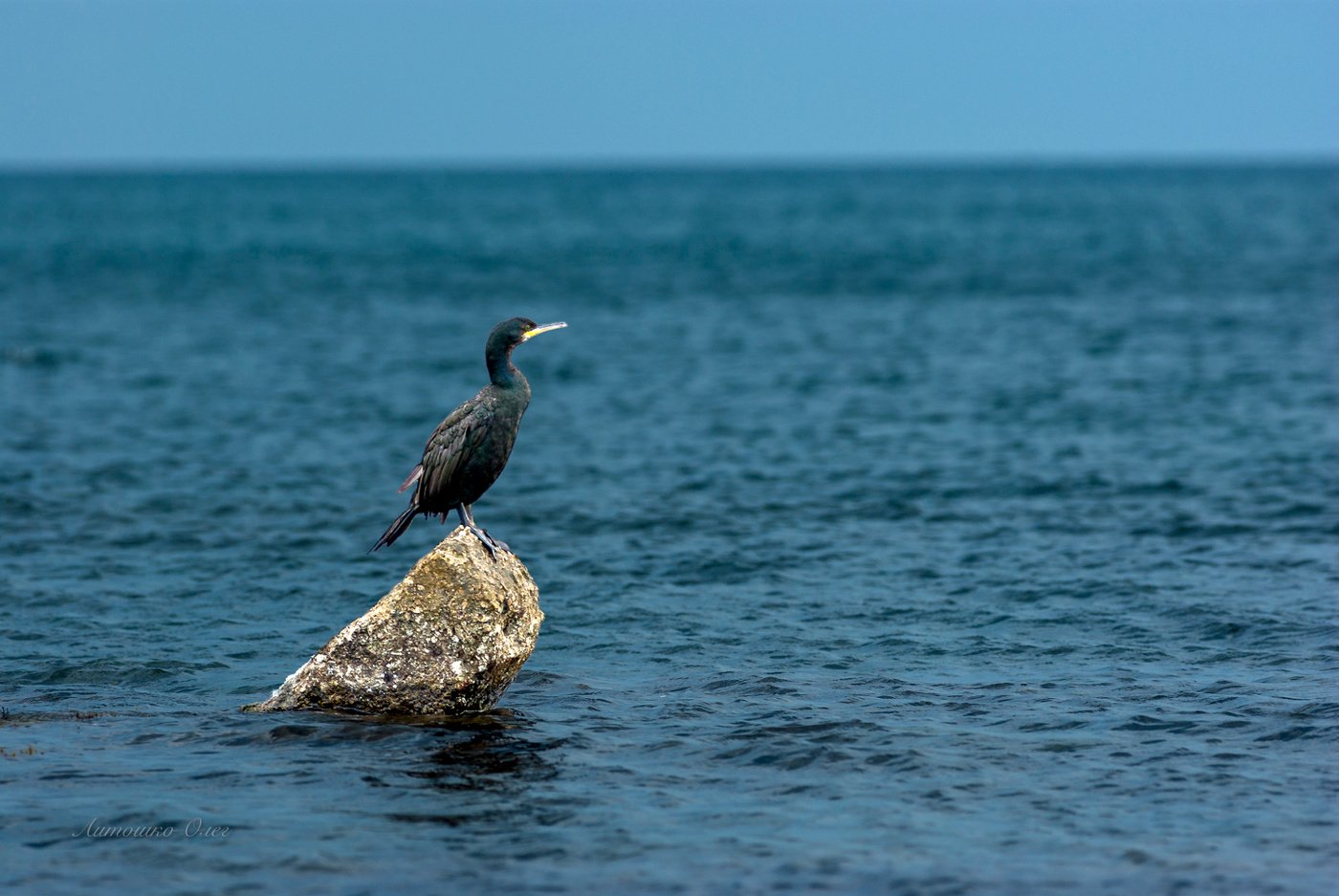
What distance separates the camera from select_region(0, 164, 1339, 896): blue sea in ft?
31.0

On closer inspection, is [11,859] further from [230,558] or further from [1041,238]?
[1041,238]

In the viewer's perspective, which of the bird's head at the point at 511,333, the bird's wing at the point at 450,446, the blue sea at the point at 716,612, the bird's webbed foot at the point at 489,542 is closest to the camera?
the blue sea at the point at 716,612

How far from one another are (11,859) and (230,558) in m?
9.02

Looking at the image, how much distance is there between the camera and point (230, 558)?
17922mm

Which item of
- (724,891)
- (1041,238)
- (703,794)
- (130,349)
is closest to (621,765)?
(703,794)

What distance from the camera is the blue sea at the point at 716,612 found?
944 centimetres

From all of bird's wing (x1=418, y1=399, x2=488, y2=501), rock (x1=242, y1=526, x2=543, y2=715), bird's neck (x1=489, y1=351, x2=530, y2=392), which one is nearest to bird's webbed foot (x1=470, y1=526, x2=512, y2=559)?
rock (x1=242, y1=526, x2=543, y2=715)

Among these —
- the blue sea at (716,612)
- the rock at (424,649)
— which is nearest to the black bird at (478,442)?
the rock at (424,649)

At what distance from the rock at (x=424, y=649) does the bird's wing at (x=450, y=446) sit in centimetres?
52

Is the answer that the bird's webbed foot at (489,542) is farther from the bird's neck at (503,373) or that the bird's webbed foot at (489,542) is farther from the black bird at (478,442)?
the bird's neck at (503,373)

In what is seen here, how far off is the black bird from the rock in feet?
1.37

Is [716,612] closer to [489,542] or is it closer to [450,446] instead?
[489,542]

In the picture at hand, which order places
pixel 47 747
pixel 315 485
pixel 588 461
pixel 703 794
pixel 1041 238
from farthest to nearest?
pixel 1041 238
pixel 588 461
pixel 315 485
pixel 47 747
pixel 703 794

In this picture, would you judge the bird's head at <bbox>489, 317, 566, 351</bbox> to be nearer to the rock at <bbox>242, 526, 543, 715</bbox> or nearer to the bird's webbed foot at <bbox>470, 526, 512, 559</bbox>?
the bird's webbed foot at <bbox>470, 526, 512, 559</bbox>
